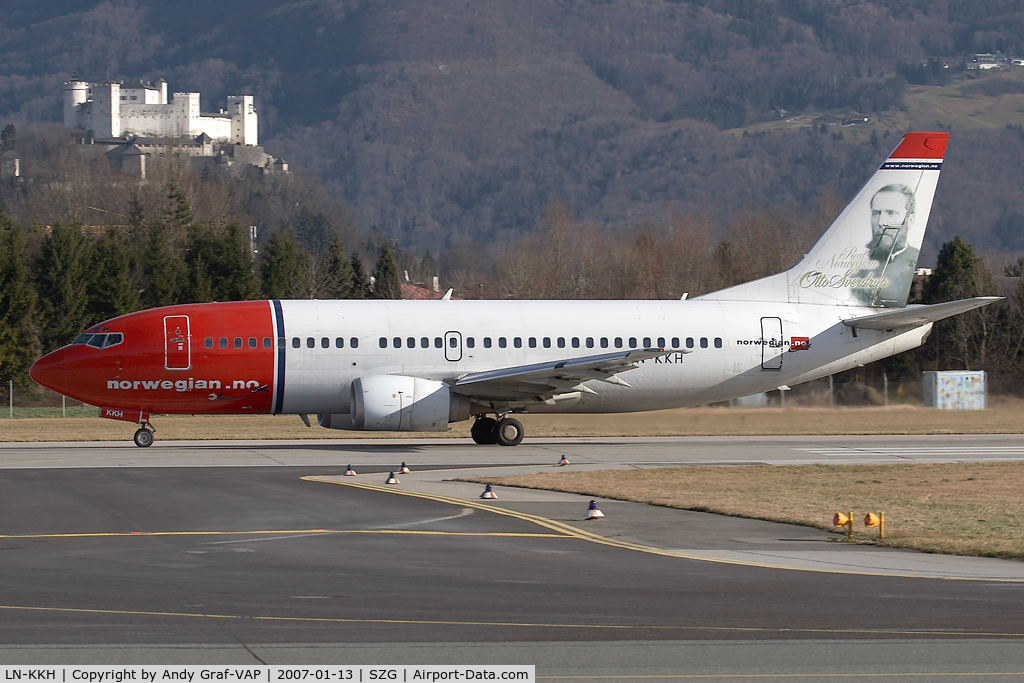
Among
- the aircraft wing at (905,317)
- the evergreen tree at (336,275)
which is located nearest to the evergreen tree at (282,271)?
the evergreen tree at (336,275)

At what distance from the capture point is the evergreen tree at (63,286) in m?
58.5

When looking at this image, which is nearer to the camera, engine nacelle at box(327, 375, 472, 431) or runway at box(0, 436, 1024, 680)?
runway at box(0, 436, 1024, 680)

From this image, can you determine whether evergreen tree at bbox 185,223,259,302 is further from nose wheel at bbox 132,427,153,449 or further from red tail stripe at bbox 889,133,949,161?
red tail stripe at bbox 889,133,949,161

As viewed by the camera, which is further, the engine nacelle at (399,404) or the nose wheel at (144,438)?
the nose wheel at (144,438)

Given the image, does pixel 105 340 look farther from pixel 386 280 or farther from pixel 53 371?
pixel 386 280

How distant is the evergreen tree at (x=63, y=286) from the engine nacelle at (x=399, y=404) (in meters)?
32.9

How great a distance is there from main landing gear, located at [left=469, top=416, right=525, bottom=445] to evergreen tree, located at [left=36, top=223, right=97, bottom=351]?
107 ft

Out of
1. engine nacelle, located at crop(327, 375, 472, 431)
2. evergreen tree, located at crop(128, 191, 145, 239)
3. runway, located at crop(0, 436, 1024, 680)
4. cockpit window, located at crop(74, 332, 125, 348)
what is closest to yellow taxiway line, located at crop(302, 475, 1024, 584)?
runway, located at crop(0, 436, 1024, 680)

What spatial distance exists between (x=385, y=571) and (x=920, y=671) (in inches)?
238

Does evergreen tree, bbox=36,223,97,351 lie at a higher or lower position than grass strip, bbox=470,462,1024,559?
higher

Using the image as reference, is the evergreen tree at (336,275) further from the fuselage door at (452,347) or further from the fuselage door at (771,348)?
the fuselage door at (771,348)

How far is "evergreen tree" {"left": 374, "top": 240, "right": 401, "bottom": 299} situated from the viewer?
3091 inches

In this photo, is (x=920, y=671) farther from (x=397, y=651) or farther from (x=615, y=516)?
(x=615, y=516)

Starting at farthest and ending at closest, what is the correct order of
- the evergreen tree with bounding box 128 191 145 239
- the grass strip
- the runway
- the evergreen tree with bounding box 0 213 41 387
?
the evergreen tree with bounding box 128 191 145 239
the evergreen tree with bounding box 0 213 41 387
the grass strip
the runway
